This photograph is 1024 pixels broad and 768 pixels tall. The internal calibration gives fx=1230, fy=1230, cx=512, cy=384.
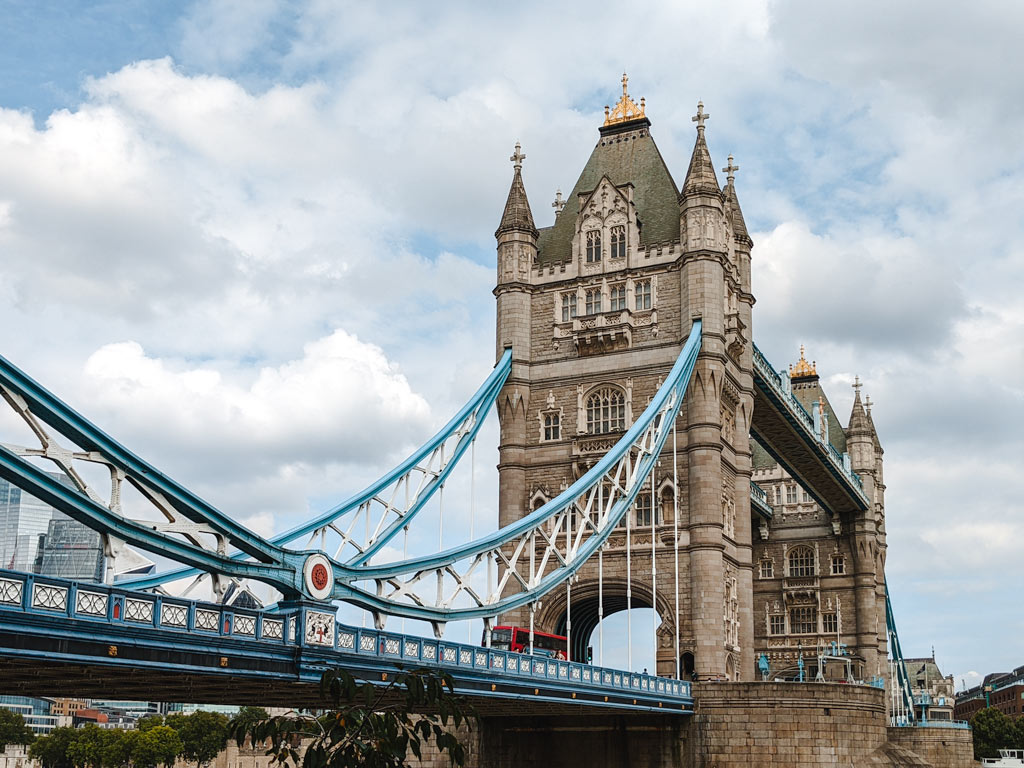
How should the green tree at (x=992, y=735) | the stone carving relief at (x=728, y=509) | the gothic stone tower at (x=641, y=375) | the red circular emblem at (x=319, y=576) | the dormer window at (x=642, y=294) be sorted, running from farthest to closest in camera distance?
the green tree at (x=992, y=735)
the dormer window at (x=642, y=294)
the stone carving relief at (x=728, y=509)
the gothic stone tower at (x=641, y=375)
the red circular emblem at (x=319, y=576)

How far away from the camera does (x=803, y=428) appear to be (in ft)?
194

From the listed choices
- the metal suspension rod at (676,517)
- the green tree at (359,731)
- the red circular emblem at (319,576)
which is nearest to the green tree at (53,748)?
the metal suspension rod at (676,517)

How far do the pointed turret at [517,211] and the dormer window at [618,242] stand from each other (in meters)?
3.23

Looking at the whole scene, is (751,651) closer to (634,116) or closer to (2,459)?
(634,116)

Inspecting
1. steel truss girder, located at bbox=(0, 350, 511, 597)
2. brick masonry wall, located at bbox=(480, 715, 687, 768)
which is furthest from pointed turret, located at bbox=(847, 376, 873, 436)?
steel truss girder, located at bbox=(0, 350, 511, 597)

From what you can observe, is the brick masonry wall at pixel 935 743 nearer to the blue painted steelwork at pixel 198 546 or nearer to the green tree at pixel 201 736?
the blue painted steelwork at pixel 198 546

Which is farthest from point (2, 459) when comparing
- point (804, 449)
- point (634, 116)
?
point (804, 449)

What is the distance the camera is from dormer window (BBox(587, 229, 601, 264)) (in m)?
48.3

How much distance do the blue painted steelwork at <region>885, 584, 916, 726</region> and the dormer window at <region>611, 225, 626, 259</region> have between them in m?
36.3

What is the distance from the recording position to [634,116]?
52.0 m

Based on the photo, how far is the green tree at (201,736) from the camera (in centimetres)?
9669

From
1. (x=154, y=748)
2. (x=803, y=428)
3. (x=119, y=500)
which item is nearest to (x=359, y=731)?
(x=119, y=500)

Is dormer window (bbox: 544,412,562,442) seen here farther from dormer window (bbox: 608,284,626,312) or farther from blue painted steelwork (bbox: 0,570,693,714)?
blue painted steelwork (bbox: 0,570,693,714)

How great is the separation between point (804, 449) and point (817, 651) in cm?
1423
